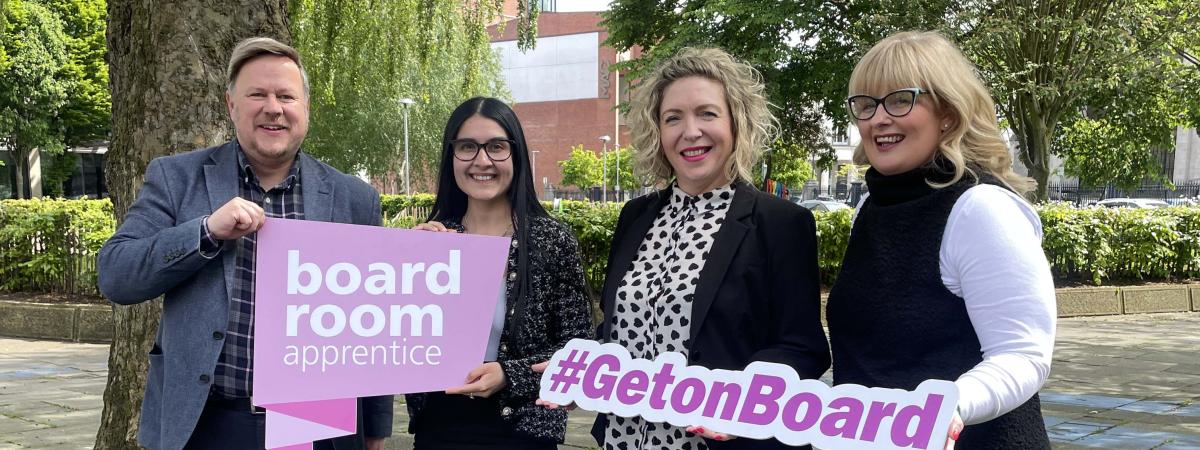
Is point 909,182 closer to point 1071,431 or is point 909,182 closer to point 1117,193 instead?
point 1071,431

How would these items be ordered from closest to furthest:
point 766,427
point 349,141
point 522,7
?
point 766,427, point 522,7, point 349,141

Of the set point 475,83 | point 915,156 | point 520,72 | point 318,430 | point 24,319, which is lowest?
point 24,319

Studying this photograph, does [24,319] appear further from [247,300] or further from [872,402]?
[872,402]

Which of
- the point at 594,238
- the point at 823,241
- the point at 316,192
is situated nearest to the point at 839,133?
the point at 823,241

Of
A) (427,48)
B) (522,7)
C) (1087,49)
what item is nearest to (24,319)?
(427,48)

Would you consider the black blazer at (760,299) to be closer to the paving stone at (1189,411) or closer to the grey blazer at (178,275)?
the grey blazer at (178,275)

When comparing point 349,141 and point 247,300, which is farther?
point 349,141

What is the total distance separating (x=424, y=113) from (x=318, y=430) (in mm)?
37822

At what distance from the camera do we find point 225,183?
238 centimetres

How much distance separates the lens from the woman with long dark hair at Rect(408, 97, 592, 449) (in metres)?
2.59

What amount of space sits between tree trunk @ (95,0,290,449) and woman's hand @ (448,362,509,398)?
1.84m

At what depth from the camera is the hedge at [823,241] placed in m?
10.3

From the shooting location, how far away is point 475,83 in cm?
1065

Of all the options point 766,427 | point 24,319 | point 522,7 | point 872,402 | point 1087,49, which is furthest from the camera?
point 1087,49
